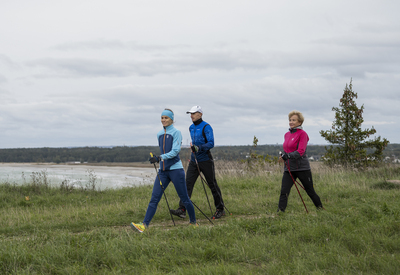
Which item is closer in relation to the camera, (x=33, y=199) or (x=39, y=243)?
(x=39, y=243)

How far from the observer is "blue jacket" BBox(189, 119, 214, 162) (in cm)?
734

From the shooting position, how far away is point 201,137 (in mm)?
7398

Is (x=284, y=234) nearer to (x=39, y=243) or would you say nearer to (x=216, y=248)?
(x=216, y=248)

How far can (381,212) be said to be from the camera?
21.3 feet

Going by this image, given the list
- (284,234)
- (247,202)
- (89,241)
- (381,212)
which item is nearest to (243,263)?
(284,234)

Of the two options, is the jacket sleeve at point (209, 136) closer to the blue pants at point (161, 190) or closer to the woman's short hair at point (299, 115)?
the blue pants at point (161, 190)

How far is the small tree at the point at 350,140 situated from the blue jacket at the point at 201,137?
12.9m

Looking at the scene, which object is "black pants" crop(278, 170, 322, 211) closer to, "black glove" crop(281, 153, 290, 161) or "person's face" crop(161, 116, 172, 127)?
"black glove" crop(281, 153, 290, 161)

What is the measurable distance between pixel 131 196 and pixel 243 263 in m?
6.97

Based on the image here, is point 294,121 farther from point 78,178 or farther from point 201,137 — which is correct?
point 78,178

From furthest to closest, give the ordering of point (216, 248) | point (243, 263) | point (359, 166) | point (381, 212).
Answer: point (359, 166)
point (381, 212)
point (216, 248)
point (243, 263)

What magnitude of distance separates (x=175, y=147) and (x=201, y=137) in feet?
4.62

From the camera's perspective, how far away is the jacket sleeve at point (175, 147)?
19.5 ft

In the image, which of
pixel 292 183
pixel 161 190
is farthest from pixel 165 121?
pixel 292 183
